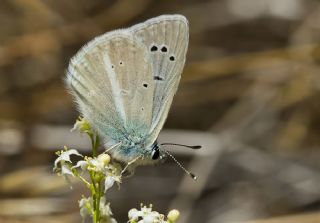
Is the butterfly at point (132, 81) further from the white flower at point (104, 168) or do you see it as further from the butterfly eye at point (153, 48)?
the white flower at point (104, 168)

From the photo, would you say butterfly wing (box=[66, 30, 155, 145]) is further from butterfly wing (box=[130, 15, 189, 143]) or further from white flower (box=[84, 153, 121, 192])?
white flower (box=[84, 153, 121, 192])

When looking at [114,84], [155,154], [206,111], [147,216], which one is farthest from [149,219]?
[206,111]

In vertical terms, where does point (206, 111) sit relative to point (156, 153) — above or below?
above

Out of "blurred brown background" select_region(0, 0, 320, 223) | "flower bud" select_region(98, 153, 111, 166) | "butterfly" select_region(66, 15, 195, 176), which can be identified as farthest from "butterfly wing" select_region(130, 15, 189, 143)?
"blurred brown background" select_region(0, 0, 320, 223)

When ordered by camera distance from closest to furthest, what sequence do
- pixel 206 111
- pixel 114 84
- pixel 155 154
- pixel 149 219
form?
pixel 149 219 → pixel 155 154 → pixel 114 84 → pixel 206 111

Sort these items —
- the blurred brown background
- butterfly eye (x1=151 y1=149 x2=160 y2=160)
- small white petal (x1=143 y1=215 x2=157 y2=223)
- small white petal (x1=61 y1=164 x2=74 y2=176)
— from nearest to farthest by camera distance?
small white petal (x1=143 y1=215 x2=157 y2=223), small white petal (x1=61 y1=164 x2=74 y2=176), butterfly eye (x1=151 y1=149 x2=160 y2=160), the blurred brown background

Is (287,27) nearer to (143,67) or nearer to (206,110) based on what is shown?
(206,110)

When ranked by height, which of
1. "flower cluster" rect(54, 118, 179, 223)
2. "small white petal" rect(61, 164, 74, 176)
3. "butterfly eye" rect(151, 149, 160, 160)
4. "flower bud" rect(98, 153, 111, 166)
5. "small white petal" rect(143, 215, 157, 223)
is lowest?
"small white petal" rect(143, 215, 157, 223)

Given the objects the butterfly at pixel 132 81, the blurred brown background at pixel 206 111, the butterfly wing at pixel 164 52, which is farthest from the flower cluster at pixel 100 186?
the blurred brown background at pixel 206 111

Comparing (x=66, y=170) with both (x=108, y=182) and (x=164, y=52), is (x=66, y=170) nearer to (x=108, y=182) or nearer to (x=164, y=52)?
(x=108, y=182)
